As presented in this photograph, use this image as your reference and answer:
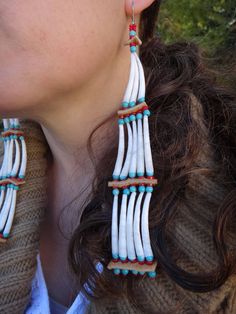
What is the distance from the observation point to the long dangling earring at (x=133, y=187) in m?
0.83

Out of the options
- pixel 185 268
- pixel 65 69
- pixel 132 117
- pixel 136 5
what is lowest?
pixel 185 268

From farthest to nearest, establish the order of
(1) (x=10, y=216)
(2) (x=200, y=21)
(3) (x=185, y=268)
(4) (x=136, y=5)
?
(2) (x=200, y=21) < (1) (x=10, y=216) < (4) (x=136, y=5) < (3) (x=185, y=268)

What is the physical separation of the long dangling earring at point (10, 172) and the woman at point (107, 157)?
26mm

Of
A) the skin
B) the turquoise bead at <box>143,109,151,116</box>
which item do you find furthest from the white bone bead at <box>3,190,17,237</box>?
the turquoise bead at <box>143,109,151,116</box>

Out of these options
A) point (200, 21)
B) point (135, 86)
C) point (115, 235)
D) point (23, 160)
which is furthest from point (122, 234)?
point (200, 21)

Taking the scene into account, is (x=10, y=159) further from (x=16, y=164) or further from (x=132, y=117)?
(x=132, y=117)

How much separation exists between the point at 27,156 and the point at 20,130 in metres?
0.10

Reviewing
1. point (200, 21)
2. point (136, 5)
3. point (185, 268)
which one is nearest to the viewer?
point (185, 268)

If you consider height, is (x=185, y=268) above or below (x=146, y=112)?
below

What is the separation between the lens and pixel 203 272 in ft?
2.67

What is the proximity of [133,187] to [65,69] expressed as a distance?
1.06ft

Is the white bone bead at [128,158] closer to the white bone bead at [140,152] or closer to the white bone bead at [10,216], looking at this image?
the white bone bead at [140,152]

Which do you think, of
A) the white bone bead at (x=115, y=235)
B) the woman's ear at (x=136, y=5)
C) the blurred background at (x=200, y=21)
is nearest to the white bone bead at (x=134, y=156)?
the white bone bead at (x=115, y=235)

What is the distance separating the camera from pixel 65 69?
0.87 m
